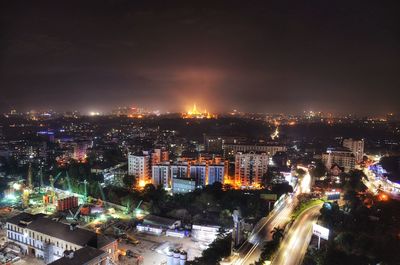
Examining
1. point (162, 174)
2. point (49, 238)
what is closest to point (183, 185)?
point (162, 174)

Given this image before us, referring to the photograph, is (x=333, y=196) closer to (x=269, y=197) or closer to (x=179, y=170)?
(x=269, y=197)

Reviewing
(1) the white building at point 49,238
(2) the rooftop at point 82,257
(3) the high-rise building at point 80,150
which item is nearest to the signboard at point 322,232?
(1) the white building at point 49,238

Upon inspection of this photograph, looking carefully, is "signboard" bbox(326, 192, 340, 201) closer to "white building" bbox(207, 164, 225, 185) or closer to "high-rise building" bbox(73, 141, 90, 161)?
"white building" bbox(207, 164, 225, 185)

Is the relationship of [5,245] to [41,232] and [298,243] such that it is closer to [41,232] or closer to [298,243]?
[41,232]

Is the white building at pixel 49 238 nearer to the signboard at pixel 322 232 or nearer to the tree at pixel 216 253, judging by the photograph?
the tree at pixel 216 253

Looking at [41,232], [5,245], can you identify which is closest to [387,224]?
[41,232]

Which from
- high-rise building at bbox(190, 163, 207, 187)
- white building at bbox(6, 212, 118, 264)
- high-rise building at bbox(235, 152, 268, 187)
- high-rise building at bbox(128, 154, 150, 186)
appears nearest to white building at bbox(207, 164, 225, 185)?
high-rise building at bbox(190, 163, 207, 187)
